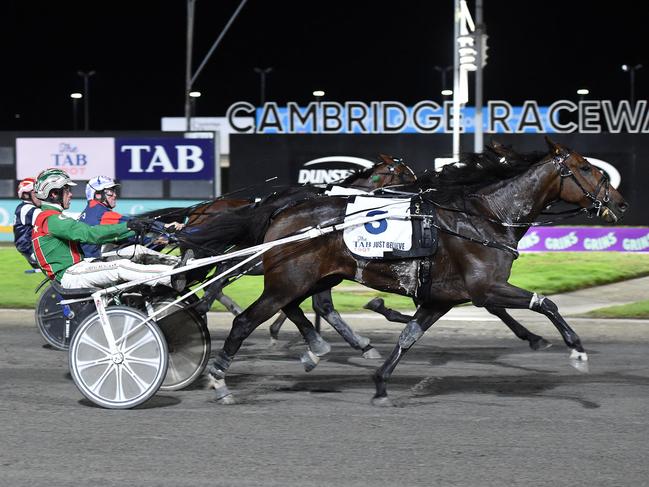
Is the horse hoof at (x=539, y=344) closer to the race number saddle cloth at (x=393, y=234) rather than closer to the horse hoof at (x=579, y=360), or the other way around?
the horse hoof at (x=579, y=360)

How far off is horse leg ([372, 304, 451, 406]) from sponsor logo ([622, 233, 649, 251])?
1545cm

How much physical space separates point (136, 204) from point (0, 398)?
1664 cm

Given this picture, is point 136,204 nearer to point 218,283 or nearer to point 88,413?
point 218,283

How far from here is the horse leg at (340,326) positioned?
975 cm

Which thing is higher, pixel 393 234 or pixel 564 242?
pixel 393 234

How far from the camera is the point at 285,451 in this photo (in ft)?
20.9

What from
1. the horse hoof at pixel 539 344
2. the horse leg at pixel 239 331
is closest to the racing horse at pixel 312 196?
the horse leg at pixel 239 331

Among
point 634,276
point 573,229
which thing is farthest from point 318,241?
point 573,229

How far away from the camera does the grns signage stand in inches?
955

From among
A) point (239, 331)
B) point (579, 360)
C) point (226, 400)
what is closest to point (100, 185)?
point (239, 331)

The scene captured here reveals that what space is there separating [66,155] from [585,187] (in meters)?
18.5

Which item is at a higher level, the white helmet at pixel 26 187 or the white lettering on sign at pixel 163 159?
the white lettering on sign at pixel 163 159

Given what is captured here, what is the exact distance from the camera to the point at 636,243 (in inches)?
892

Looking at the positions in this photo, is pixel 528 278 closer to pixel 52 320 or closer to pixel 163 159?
pixel 52 320
